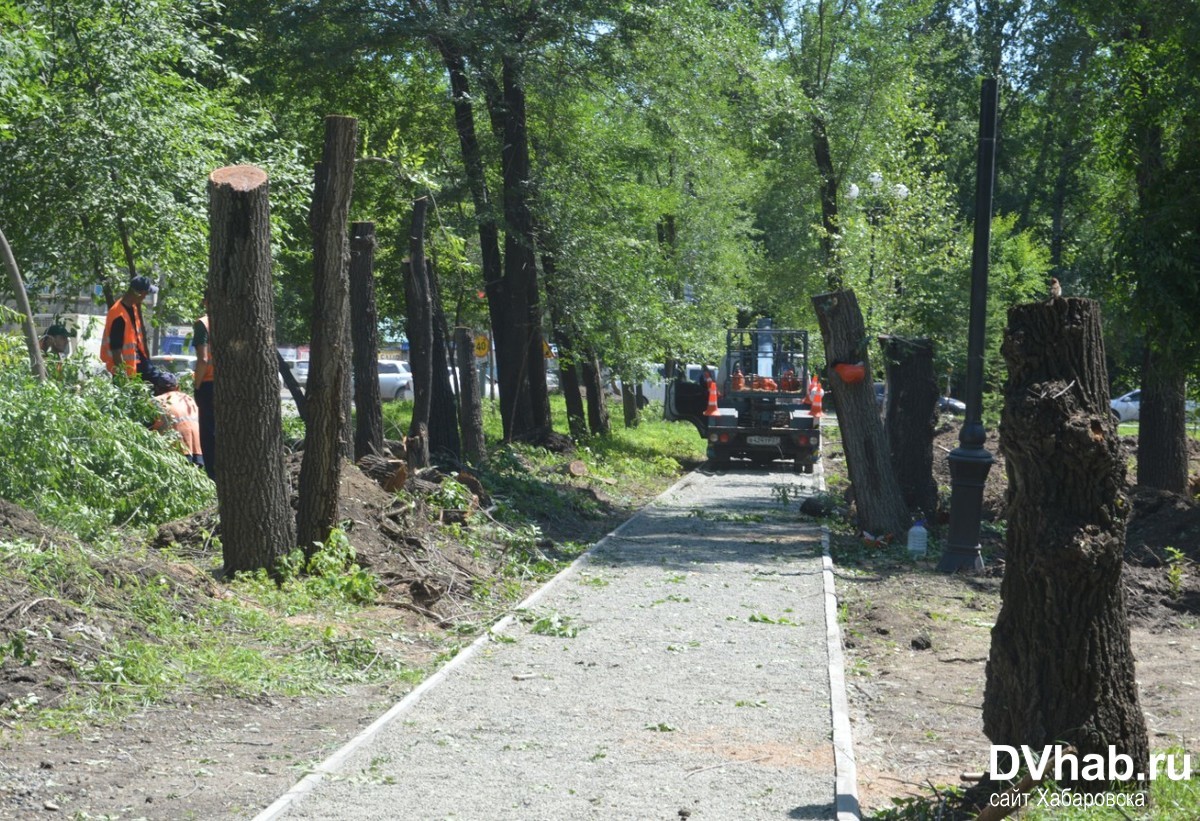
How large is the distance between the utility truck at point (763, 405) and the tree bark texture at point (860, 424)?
10.4m

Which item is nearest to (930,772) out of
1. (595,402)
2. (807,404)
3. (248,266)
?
(248,266)

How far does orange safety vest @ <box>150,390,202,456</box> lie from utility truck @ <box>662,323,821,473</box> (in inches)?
590

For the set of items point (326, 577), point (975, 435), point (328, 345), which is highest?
point (328, 345)

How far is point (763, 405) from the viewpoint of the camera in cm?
2717

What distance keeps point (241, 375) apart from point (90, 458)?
1.64 metres

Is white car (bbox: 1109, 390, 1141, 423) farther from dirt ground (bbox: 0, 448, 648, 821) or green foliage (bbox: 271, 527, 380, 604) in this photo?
green foliage (bbox: 271, 527, 380, 604)

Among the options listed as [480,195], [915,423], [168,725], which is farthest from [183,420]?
[480,195]

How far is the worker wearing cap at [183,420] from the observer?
485 inches

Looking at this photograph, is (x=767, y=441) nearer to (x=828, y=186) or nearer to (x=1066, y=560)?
(x=828, y=186)

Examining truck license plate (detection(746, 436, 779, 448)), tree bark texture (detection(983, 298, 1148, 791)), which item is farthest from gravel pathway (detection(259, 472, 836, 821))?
truck license plate (detection(746, 436, 779, 448))

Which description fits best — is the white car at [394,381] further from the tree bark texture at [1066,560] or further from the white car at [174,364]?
the tree bark texture at [1066,560]

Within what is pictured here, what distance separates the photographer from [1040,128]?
43.6 m

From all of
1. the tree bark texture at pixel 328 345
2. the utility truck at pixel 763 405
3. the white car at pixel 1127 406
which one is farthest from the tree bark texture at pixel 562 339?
the white car at pixel 1127 406

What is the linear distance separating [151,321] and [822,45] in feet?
60.3
